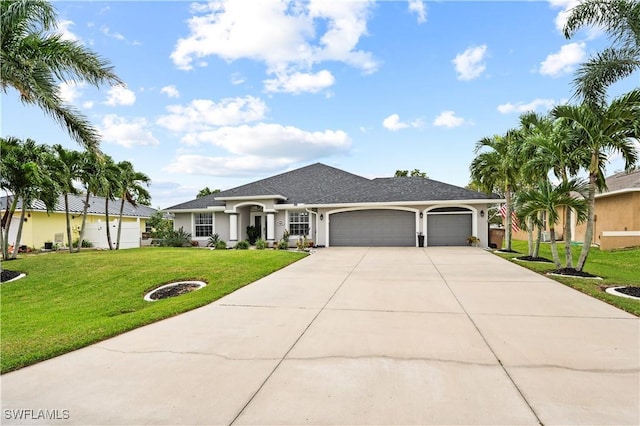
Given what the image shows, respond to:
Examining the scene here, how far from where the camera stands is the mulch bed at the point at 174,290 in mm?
9008

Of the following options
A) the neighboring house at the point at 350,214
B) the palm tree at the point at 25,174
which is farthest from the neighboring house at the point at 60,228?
the palm tree at the point at 25,174

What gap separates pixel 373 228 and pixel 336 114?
793cm

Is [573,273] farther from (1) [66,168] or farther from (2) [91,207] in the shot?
(2) [91,207]

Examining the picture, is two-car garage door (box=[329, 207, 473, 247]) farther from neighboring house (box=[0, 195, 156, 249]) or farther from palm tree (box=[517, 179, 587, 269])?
neighboring house (box=[0, 195, 156, 249])

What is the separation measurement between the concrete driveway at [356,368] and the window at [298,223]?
14.1 metres

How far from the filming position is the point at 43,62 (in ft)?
26.5

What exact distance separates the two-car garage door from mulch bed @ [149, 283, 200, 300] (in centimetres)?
1167

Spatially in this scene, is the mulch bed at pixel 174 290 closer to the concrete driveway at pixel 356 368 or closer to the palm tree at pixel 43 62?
the concrete driveway at pixel 356 368

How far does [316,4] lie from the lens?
39.7ft

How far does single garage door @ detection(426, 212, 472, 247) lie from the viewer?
19.2 m

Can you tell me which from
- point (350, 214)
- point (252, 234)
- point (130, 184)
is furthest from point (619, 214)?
point (130, 184)

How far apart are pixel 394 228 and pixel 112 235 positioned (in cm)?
1968

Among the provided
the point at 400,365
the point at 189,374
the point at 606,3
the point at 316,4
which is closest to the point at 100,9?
the point at 316,4

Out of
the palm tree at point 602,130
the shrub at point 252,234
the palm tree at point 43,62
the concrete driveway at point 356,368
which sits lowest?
the concrete driveway at point 356,368
